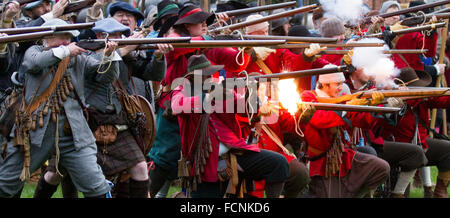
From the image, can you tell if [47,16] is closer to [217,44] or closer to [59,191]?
[217,44]

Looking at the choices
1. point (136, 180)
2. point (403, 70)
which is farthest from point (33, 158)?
point (403, 70)

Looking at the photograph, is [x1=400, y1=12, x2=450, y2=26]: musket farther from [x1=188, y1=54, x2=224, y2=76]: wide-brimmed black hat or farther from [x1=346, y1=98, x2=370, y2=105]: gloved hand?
[x1=188, y1=54, x2=224, y2=76]: wide-brimmed black hat

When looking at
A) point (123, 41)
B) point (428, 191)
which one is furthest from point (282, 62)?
point (123, 41)

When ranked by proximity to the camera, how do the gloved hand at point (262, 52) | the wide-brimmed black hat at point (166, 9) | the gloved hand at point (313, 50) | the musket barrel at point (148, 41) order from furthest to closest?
the wide-brimmed black hat at point (166, 9)
the gloved hand at point (262, 52)
the gloved hand at point (313, 50)
the musket barrel at point (148, 41)

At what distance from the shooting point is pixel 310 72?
6211 millimetres

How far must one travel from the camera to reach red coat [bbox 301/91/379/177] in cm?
682

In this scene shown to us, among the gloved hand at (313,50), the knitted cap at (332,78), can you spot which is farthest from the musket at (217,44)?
the gloved hand at (313,50)

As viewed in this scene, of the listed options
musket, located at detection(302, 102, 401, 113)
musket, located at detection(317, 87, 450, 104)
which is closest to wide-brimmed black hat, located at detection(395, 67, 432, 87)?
musket, located at detection(317, 87, 450, 104)

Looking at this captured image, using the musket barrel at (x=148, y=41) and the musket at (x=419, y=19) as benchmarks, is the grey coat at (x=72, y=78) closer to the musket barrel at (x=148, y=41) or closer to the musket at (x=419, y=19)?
the musket barrel at (x=148, y=41)

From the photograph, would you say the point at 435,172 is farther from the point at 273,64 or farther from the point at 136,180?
the point at 136,180

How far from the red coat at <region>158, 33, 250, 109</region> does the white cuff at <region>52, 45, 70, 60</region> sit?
119 centimetres

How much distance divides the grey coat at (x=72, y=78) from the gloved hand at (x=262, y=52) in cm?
179

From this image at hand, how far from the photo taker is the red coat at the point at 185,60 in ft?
22.0

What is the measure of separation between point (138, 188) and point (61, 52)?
1.59m
